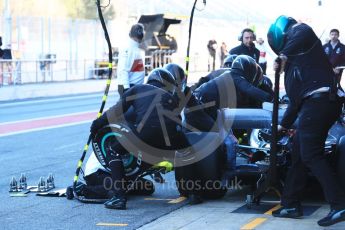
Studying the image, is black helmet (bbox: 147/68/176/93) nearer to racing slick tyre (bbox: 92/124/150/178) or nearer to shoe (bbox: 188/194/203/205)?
racing slick tyre (bbox: 92/124/150/178)

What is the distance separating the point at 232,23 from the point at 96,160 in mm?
41700

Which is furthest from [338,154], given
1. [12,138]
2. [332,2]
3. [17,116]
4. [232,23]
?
[232,23]

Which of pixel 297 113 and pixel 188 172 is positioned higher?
pixel 297 113

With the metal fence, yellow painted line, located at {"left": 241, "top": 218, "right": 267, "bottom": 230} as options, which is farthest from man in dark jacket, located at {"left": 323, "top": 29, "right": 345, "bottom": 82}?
the metal fence

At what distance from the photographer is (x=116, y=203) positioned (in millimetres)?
6930

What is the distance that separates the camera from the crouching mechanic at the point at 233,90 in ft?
25.7

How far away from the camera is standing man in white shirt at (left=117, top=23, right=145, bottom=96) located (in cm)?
1023

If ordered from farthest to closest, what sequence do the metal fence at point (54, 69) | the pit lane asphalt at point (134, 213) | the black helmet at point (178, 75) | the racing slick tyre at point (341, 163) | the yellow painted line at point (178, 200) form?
the metal fence at point (54, 69) < the black helmet at point (178, 75) < the yellow painted line at point (178, 200) < the racing slick tyre at point (341, 163) < the pit lane asphalt at point (134, 213)

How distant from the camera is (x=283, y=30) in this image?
6.43 metres

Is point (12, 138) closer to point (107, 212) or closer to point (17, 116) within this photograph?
point (17, 116)

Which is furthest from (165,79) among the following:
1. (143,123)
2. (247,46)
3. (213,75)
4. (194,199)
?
(247,46)

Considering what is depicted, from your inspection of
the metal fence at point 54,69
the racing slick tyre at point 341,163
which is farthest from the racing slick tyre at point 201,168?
the metal fence at point 54,69

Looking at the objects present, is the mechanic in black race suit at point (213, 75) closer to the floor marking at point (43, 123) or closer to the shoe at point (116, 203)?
the shoe at point (116, 203)

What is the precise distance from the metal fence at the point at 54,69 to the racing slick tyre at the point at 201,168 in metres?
18.8
